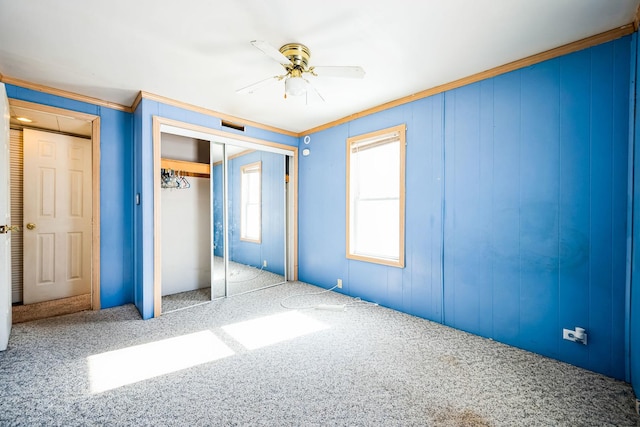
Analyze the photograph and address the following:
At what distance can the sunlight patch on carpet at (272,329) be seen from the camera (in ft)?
8.68

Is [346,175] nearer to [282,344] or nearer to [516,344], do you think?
[282,344]

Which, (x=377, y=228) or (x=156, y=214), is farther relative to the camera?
(x=377, y=228)

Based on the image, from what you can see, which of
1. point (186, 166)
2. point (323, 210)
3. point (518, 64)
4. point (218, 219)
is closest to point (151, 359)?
point (218, 219)

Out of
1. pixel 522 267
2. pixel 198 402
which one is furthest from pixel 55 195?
pixel 522 267

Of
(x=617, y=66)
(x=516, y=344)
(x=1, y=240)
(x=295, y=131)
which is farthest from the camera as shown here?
(x=295, y=131)

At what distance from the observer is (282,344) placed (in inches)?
101

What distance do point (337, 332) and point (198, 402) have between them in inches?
56.0

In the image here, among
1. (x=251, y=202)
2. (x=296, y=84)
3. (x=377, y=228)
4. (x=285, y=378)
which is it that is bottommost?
(x=285, y=378)

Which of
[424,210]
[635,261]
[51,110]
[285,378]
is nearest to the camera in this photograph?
[635,261]

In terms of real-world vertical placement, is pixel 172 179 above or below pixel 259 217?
above

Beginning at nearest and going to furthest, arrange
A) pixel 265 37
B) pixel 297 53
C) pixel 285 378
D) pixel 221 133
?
1. pixel 285 378
2. pixel 265 37
3. pixel 297 53
4. pixel 221 133

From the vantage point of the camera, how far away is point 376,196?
3.72 meters

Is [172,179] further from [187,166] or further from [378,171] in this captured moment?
[378,171]

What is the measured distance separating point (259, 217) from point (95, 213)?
2.22 meters
